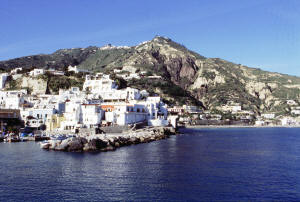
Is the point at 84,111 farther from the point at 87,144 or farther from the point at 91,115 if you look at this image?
the point at 87,144

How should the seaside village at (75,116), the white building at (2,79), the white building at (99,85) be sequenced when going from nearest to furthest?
the seaside village at (75,116)
the white building at (99,85)
the white building at (2,79)

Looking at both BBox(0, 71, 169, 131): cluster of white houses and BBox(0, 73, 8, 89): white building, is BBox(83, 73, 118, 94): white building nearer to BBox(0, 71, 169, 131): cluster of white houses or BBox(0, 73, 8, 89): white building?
BBox(0, 71, 169, 131): cluster of white houses

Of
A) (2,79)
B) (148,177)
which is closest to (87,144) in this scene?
(148,177)

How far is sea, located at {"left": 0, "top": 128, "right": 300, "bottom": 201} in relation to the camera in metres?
27.3

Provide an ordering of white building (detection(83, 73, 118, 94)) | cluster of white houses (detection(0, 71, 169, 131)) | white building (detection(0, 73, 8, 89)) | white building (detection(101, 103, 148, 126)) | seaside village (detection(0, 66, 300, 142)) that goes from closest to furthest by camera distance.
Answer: seaside village (detection(0, 66, 300, 142)), cluster of white houses (detection(0, 71, 169, 131)), white building (detection(101, 103, 148, 126)), white building (detection(83, 73, 118, 94)), white building (detection(0, 73, 8, 89))

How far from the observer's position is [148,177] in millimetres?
33531

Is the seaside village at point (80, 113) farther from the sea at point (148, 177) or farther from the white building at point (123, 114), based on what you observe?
the sea at point (148, 177)

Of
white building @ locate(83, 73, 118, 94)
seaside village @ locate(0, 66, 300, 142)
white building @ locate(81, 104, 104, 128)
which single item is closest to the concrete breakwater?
seaside village @ locate(0, 66, 300, 142)

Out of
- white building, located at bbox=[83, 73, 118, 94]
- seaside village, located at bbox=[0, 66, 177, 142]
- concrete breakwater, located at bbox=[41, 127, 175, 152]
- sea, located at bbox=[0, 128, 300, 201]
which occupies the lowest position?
sea, located at bbox=[0, 128, 300, 201]

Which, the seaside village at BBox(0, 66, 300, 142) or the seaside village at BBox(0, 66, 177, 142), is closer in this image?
the seaside village at BBox(0, 66, 177, 142)

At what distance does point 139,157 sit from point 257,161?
15581mm

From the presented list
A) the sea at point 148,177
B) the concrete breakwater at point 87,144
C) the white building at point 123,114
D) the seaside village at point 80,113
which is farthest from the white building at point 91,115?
the sea at point 148,177

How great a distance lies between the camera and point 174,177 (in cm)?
3366

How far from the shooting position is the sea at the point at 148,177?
27.3 meters
